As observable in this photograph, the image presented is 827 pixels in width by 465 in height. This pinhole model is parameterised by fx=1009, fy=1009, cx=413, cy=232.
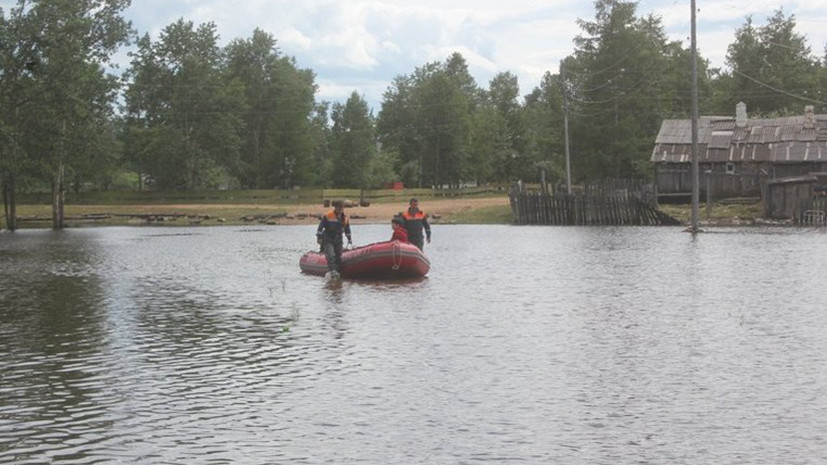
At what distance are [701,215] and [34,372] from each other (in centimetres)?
5176

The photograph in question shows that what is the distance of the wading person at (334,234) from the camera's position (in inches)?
1076

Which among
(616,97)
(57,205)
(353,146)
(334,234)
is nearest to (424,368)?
(334,234)

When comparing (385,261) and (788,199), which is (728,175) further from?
(385,261)

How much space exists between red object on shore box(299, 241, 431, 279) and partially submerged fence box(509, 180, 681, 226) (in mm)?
31991

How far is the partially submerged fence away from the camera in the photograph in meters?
58.7

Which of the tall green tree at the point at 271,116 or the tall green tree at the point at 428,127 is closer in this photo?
the tall green tree at the point at 271,116

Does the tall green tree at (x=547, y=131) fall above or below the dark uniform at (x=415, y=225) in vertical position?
above

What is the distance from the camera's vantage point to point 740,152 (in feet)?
223

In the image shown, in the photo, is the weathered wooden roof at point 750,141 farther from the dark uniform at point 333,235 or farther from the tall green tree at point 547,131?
the dark uniform at point 333,235

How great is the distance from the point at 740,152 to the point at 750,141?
125 cm

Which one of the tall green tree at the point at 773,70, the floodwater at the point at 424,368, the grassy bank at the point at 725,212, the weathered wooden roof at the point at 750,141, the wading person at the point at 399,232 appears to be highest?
the tall green tree at the point at 773,70

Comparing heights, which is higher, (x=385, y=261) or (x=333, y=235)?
(x=333, y=235)

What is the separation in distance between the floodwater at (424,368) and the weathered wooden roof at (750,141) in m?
37.1

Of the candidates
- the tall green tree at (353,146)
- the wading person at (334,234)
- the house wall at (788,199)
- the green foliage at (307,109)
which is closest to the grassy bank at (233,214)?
the green foliage at (307,109)
